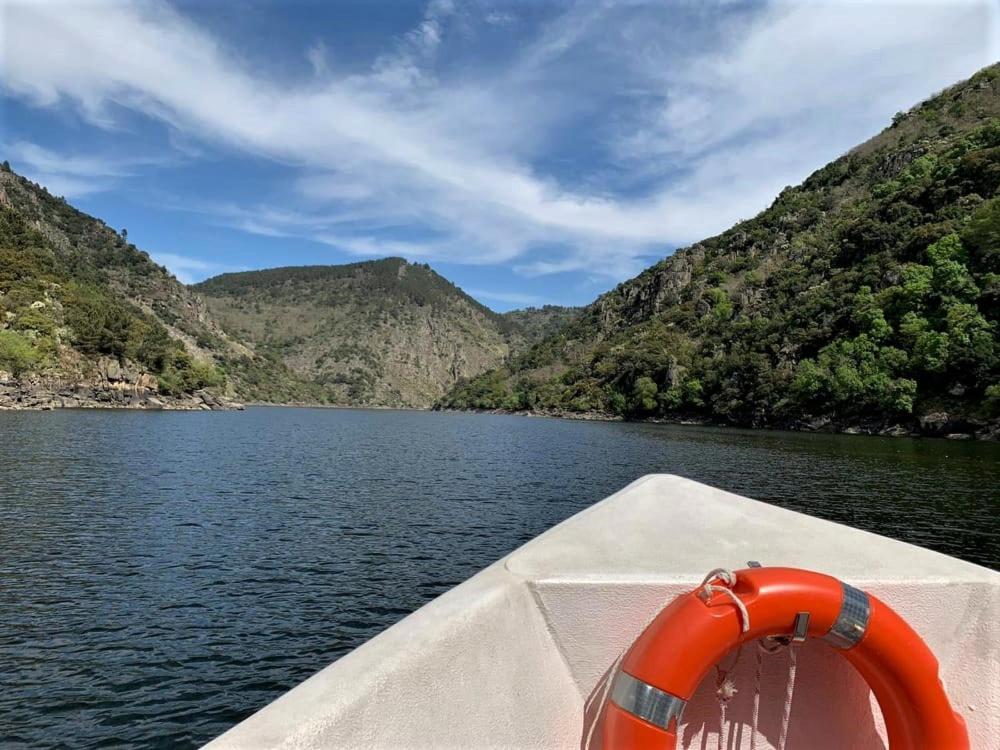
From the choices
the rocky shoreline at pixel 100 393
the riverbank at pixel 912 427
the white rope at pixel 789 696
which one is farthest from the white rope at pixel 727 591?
the rocky shoreline at pixel 100 393

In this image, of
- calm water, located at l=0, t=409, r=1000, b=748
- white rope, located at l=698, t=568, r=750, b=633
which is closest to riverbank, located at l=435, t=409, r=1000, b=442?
calm water, located at l=0, t=409, r=1000, b=748

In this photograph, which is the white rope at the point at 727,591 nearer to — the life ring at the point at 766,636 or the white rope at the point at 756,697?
the life ring at the point at 766,636

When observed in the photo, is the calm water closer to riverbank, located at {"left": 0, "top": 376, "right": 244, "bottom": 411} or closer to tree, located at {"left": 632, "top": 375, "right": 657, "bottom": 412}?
riverbank, located at {"left": 0, "top": 376, "right": 244, "bottom": 411}

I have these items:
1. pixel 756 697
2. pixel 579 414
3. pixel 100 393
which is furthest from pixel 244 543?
pixel 579 414

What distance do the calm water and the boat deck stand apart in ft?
20.2

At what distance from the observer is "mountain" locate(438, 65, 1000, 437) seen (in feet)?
228

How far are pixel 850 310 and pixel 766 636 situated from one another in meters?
106

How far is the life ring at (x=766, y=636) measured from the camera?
337 centimetres

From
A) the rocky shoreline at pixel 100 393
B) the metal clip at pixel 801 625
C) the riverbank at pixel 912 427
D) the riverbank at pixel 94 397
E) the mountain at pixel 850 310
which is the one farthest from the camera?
the rocky shoreline at pixel 100 393

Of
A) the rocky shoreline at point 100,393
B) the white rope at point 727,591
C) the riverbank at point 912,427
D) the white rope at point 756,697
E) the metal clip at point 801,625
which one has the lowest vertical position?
the riverbank at point 912,427

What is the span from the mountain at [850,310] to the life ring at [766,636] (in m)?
70.4

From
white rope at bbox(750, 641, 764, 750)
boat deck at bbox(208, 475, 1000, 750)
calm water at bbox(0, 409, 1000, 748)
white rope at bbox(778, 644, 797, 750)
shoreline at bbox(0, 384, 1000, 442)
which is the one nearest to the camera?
boat deck at bbox(208, 475, 1000, 750)

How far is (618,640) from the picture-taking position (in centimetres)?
405

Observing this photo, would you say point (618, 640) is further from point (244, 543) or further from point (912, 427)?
point (912, 427)
